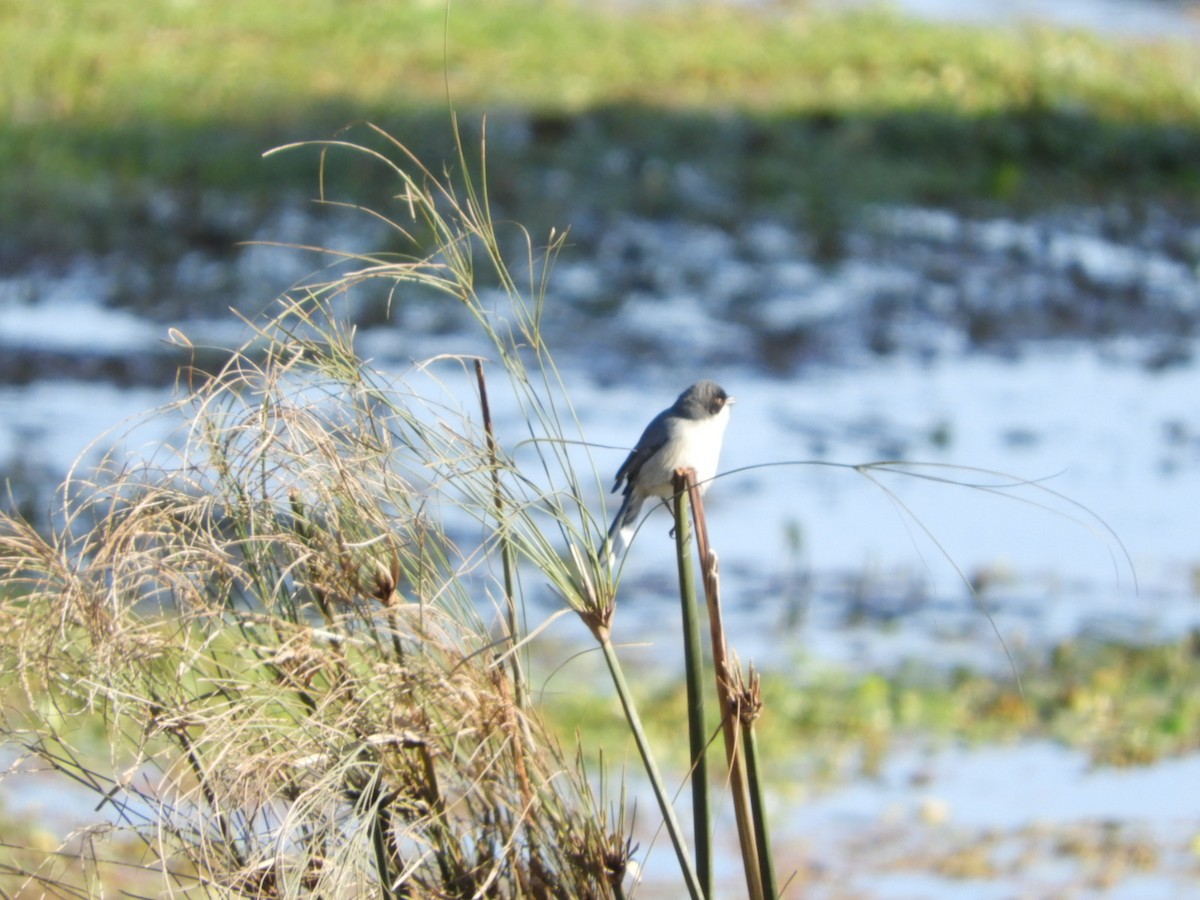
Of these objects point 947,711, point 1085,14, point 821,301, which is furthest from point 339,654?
point 1085,14

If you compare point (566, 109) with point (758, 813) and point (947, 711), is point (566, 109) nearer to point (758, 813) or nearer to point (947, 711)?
point (947, 711)

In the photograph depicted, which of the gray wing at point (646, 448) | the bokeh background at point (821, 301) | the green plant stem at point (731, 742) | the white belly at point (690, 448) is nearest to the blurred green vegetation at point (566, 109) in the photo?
the bokeh background at point (821, 301)

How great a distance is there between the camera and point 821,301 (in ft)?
32.9

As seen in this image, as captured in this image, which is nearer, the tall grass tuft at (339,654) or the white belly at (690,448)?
the tall grass tuft at (339,654)

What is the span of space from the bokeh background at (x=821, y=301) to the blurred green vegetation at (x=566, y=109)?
0.04 m

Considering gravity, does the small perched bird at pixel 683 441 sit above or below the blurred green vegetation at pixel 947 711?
above

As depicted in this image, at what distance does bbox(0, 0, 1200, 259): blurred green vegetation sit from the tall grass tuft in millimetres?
8115

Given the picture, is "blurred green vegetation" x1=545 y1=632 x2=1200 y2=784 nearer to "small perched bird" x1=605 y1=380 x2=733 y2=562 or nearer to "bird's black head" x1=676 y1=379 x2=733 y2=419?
"small perched bird" x1=605 y1=380 x2=733 y2=562

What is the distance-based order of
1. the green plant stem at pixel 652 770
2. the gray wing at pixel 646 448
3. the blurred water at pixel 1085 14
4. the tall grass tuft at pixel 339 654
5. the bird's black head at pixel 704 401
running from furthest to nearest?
1. the blurred water at pixel 1085 14
2. the gray wing at pixel 646 448
3. the bird's black head at pixel 704 401
4. the tall grass tuft at pixel 339 654
5. the green plant stem at pixel 652 770

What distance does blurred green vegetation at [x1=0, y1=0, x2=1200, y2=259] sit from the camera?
10.7m

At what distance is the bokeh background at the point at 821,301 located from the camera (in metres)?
5.59

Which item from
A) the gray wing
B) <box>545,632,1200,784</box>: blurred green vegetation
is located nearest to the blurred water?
<box>545,632,1200,784</box>: blurred green vegetation

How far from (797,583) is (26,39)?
819 centimetres

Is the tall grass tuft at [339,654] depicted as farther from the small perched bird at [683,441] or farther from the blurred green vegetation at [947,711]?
the blurred green vegetation at [947,711]
